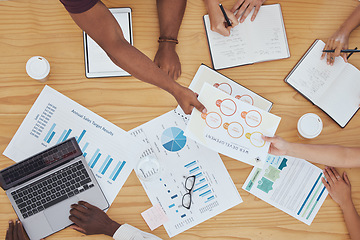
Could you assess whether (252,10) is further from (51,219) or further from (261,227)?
(51,219)

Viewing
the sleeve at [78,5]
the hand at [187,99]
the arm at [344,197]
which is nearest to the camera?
the sleeve at [78,5]

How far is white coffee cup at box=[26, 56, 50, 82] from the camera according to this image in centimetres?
106

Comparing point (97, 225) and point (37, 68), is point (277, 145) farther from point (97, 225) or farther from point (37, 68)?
point (37, 68)

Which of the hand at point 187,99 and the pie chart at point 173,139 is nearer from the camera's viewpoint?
the hand at point 187,99

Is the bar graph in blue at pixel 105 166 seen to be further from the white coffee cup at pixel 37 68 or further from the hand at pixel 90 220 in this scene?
the white coffee cup at pixel 37 68

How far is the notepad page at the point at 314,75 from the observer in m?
1.12

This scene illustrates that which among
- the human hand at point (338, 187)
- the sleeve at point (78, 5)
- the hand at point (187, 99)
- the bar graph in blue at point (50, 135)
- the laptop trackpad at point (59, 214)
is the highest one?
the sleeve at point (78, 5)

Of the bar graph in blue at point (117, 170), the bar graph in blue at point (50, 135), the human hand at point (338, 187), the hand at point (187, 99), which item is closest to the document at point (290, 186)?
the human hand at point (338, 187)

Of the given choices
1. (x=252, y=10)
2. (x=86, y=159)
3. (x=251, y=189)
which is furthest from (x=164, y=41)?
(x=251, y=189)

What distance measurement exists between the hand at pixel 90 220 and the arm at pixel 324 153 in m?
0.62

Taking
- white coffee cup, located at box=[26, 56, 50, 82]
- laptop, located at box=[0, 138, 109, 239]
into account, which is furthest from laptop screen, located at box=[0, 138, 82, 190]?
white coffee cup, located at box=[26, 56, 50, 82]

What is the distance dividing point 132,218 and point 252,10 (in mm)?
876

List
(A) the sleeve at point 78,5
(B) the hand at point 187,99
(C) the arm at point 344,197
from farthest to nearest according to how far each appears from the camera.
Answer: (C) the arm at point 344,197 → (B) the hand at point 187,99 → (A) the sleeve at point 78,5

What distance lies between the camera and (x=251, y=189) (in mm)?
1109
